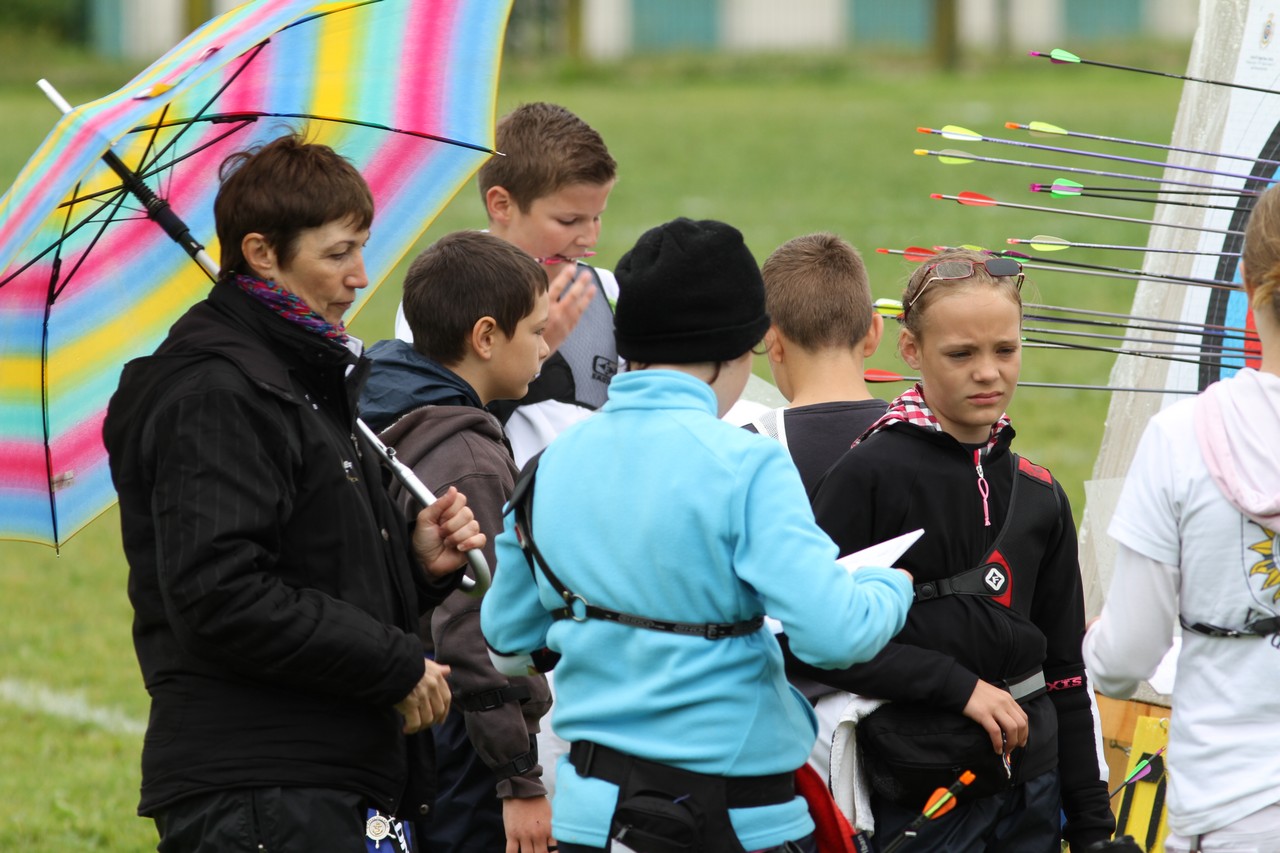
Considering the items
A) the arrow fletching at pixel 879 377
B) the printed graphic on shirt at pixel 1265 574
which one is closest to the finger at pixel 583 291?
the arrow fletching at pixel 879 377

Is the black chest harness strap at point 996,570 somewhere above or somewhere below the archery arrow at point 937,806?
above

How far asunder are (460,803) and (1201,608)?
1394 millimetres

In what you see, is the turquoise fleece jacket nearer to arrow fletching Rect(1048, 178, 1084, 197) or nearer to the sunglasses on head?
the sunglasses on head

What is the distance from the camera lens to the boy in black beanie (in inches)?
87.4

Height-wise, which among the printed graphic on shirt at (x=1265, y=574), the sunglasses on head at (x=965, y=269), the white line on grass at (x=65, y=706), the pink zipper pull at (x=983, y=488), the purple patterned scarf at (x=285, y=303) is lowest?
the white line on grass at (x=65, y=706)

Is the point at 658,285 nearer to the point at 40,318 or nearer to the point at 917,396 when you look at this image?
the point at 917,396

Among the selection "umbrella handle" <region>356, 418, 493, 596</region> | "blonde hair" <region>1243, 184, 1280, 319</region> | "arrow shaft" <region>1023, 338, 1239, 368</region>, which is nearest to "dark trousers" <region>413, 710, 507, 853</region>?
"umbrella handle" <region>356, 418, 493, 596</region>

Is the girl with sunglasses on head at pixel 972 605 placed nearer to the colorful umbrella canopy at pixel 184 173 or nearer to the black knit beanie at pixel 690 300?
the black knit beanie at pixel 690 300

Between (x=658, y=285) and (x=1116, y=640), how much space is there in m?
0.81

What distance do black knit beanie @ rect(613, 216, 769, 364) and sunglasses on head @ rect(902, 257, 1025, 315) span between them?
55 cm

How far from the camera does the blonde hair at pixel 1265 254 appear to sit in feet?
7.42

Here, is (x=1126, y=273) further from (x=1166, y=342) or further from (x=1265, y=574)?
(x=1265, y=574)

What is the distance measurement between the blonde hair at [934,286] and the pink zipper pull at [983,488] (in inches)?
9.1

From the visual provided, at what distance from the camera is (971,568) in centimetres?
271
